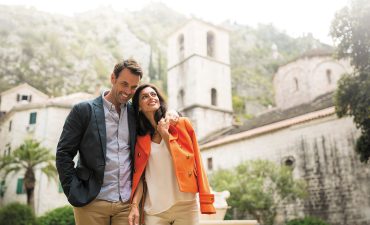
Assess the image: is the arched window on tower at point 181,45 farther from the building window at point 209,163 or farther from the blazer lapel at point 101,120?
the blazer lapel at point 101,120

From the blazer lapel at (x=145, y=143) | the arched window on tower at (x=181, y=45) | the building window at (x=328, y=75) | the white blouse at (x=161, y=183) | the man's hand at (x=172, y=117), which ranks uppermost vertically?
the arched window on tower at (x=181, y=45)

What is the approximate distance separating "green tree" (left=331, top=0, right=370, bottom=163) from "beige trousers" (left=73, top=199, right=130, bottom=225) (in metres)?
11.5

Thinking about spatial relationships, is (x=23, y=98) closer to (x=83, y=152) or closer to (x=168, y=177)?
(x=83, y=152)

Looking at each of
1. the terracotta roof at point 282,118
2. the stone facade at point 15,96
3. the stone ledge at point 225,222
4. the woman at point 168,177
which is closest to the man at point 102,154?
the woman at point 168,177

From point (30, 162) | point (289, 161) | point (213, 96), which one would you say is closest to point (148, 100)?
point (289, 161)

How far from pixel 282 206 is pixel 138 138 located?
1755cm

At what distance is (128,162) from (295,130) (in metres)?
17.6

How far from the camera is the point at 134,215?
2.90 metres

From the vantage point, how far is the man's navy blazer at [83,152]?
2768mm

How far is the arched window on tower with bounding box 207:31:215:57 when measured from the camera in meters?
31.8

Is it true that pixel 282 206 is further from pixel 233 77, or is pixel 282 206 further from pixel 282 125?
pixel 233 77

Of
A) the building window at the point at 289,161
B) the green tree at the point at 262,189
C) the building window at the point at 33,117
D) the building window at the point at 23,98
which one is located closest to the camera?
the green tree at the point at 262,189

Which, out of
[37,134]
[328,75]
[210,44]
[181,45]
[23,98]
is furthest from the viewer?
[23,98]

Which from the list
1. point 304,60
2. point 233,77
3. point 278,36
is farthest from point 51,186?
point 278,36
